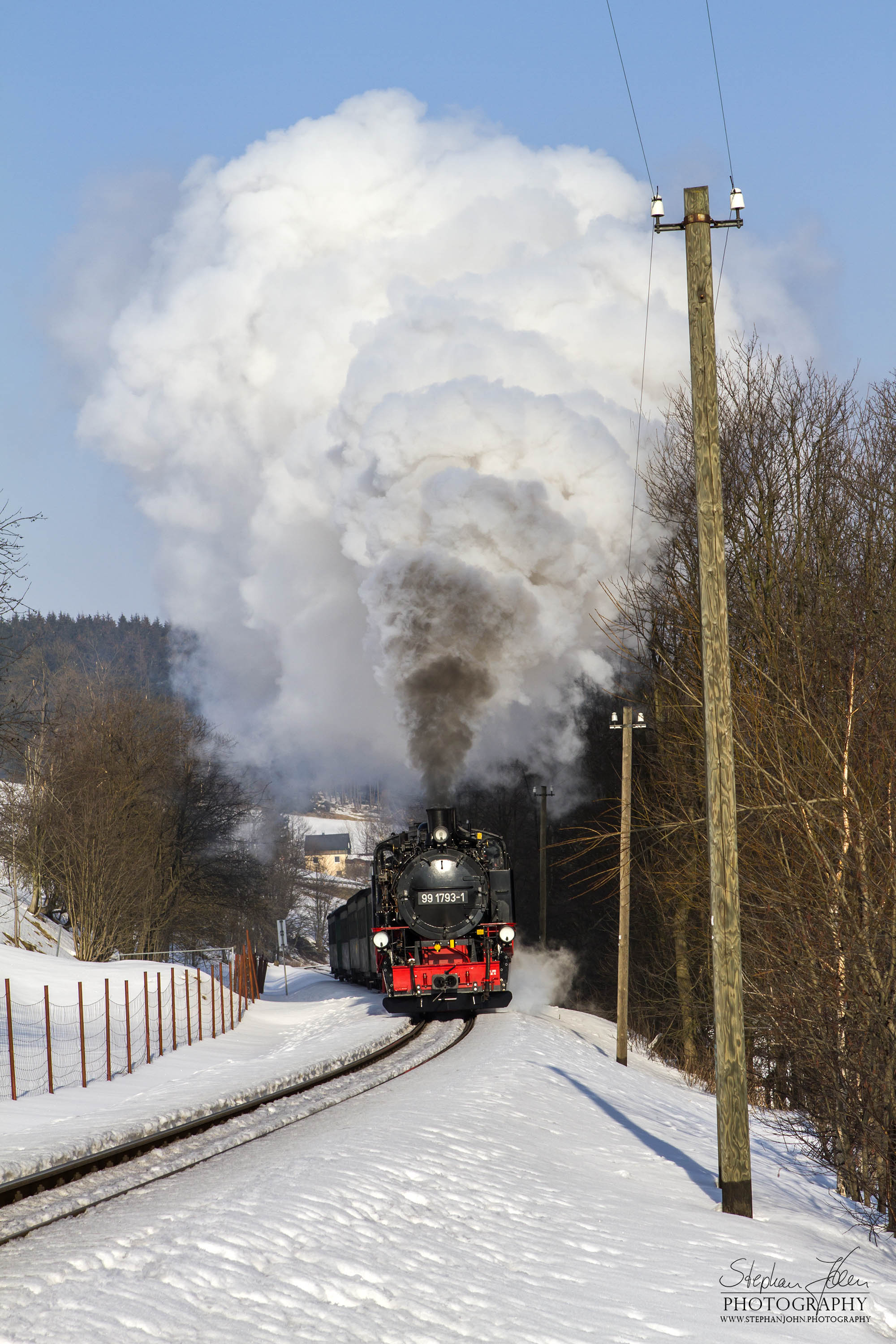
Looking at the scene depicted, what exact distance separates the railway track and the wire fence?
2.62 m

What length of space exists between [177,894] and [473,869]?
93.0 feet

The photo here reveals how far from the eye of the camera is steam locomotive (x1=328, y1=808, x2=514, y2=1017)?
1925 centimetres

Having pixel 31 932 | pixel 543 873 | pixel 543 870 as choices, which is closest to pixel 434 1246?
pixel 543 870

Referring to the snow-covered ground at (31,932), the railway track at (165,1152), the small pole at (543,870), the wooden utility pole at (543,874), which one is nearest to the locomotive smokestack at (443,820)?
the railway track at (165,1152)

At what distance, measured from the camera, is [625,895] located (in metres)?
19.7

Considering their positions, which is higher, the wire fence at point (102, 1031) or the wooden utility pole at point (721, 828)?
the wooden utility pole at point (721, 828)

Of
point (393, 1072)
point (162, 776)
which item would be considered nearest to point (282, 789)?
point (162, 776)

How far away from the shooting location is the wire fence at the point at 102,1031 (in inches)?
580

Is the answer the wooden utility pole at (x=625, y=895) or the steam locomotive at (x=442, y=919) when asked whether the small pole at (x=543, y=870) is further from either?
the steam locomotive at (x=442, y=919)

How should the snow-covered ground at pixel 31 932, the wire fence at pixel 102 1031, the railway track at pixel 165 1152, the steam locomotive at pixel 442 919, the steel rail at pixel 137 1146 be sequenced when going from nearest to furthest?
1. the railway track at pixel 165 1152
2. the steel rail at pixel 137 1146
3. the wire fence at pixel 102 1031
4. the steam locomotive at pixel 442 919
5. the snow-covered ground at pixel 31 932

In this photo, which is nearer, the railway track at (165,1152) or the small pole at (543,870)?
the railway track at (165,1152)

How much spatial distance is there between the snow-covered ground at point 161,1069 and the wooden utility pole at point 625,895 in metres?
3.98

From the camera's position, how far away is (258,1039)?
22.5 m

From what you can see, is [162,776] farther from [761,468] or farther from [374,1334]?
[374,1334]
